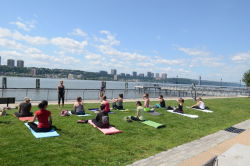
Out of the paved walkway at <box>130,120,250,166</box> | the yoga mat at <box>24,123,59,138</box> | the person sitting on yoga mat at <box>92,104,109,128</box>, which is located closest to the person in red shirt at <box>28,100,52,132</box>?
the yoga mat at <box>24,123,59,138</box>

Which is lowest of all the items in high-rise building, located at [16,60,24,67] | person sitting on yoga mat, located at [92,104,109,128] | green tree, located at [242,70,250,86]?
person sitting on yoga mat, located at [92,104,109,128]

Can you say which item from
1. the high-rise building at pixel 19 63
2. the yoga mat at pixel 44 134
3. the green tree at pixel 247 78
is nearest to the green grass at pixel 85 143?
the yoga mat at pixel 44 134

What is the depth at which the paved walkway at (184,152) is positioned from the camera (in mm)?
5814

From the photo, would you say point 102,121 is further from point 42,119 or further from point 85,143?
point 42,119

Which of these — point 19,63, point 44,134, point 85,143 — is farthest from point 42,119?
point 19,63

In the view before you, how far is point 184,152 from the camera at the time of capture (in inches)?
266

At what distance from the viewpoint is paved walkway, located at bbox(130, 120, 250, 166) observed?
229 inches

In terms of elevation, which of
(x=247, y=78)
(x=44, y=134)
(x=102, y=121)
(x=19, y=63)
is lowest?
(x=44, y=134)

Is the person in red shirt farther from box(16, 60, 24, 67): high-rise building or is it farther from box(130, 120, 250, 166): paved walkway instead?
box(16, 60, 24, 67): high-rise building

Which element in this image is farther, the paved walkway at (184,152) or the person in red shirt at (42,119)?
the person in red shirt at (42,119)

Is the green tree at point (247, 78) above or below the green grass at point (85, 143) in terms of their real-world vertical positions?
above

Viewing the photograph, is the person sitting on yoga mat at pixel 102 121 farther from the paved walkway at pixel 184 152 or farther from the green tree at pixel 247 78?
the green tree at pixel 247 78

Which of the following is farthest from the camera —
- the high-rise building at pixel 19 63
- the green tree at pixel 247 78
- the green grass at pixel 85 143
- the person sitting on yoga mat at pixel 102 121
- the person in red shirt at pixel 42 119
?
the high-rise building at pixel 19 63

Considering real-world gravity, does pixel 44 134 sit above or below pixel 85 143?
above
